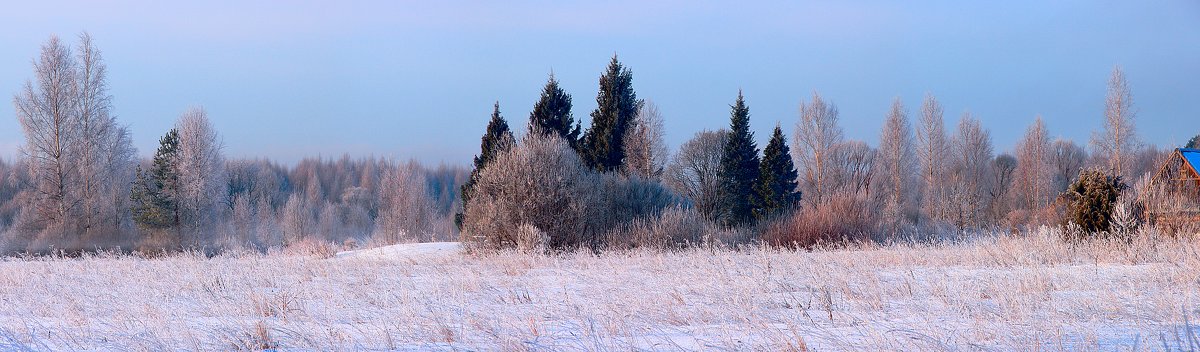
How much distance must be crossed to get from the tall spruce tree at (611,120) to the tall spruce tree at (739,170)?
21.4 ft

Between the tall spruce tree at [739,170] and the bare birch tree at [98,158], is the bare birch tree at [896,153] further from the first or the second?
the bare birch tree at [98,158]

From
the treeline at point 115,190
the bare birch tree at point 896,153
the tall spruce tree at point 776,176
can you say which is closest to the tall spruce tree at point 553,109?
the treeline at point 115,190

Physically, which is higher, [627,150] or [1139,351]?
[627,150]

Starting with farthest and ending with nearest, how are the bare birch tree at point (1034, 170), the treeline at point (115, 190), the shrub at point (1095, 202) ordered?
1. the bare birch tree at point (1034, 170)
2. the treeline at point (115, 190)
3. the shrub at point (1095, 202)

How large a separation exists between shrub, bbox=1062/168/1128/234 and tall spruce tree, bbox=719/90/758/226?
18626 mm

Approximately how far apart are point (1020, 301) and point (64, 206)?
3550 cm

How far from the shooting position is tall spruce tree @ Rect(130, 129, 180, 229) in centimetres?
3503

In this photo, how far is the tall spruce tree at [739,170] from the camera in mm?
34781

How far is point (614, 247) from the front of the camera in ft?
57.8

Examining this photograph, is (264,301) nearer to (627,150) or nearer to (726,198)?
(627,150)

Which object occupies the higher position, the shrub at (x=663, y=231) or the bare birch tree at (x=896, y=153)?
the bare birch tree at (x=896, y=153)

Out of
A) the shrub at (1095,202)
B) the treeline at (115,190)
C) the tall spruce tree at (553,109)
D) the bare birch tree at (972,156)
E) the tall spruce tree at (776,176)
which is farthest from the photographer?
the bare birch tree at (972,156)

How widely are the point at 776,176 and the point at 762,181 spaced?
776mm

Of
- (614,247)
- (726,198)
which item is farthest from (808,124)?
(614,247)
